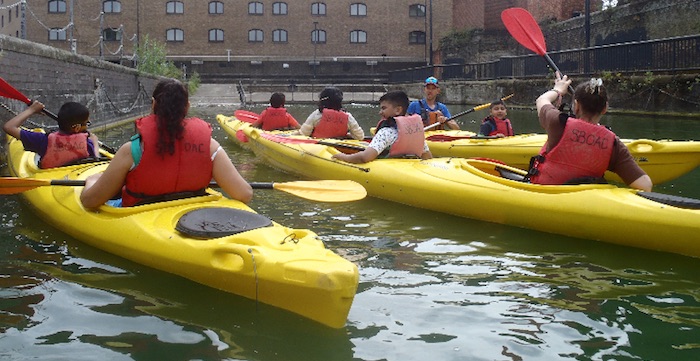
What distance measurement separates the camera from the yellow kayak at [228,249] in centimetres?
346

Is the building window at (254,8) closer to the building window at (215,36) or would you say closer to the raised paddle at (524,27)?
the building window at (215,36)

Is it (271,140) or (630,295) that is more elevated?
(271,140)

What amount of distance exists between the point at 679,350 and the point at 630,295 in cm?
87

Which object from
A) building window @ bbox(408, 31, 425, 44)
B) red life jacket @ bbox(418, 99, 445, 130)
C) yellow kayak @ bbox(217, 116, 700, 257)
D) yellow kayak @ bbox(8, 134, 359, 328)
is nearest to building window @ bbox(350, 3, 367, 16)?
building window @ bbox(408, 31, 425, 44)

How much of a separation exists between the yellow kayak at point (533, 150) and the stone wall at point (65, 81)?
550 cm

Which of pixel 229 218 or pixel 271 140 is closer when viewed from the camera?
pixel 229 218

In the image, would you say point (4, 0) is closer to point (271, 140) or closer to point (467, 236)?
point (271, 140)

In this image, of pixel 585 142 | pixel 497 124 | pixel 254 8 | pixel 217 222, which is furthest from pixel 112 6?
pixel 217 222

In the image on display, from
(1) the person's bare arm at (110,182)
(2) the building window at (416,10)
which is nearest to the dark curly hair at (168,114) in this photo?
(1) the person's bare arm at (110,182)

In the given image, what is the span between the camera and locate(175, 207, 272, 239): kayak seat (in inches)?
159

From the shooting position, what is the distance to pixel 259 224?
13.4ft

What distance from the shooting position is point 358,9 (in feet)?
149

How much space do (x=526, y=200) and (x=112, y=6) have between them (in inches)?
1646

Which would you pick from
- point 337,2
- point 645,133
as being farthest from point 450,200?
point 337,2
